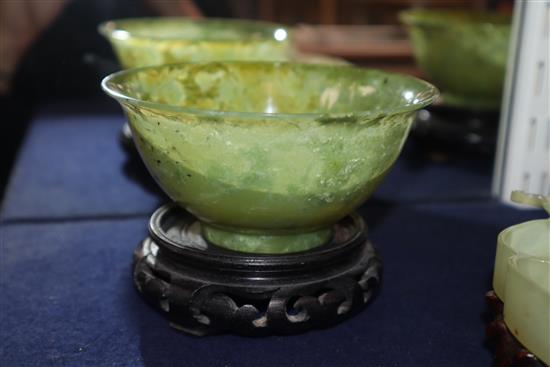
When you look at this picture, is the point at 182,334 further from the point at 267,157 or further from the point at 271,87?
the point at 271,87

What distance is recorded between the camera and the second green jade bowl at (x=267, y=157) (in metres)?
0.51

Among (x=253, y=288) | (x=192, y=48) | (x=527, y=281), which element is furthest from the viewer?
(x=192, y=48)

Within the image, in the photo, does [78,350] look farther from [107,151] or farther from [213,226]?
[107,151]

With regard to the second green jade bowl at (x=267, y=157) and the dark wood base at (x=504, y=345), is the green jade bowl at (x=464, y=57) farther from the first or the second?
the dark wood base at (x=504, y=345)

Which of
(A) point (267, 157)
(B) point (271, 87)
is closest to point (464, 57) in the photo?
(B) point (271, 87)

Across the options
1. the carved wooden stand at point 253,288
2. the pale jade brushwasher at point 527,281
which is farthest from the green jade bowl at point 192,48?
the pale jade brushwasher at point 527,281

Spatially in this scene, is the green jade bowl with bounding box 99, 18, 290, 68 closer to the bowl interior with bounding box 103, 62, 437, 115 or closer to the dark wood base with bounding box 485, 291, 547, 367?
the bowl interior with bounding box 103, 62, 437, 115

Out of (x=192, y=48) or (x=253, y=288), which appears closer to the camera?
(x=253, y=288)

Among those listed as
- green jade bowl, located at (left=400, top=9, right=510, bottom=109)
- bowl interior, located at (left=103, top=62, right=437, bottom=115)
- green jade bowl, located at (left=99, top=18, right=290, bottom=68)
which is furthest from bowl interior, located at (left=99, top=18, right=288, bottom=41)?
bowl interior, located at (left=103, top=62, right=437, bottom=115)

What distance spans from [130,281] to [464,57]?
24.9 inches

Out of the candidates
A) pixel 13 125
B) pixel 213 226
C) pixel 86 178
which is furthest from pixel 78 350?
pixel 13 125

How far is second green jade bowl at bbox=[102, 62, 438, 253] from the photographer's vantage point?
1.69 ft

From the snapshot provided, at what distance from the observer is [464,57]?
3.40 ft

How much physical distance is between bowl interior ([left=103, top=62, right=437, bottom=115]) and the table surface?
184mm
